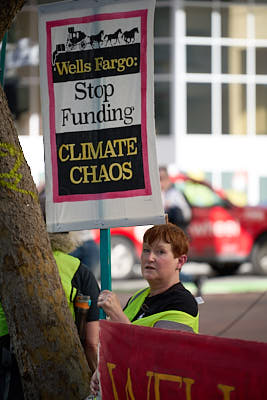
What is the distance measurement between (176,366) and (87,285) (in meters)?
1.33

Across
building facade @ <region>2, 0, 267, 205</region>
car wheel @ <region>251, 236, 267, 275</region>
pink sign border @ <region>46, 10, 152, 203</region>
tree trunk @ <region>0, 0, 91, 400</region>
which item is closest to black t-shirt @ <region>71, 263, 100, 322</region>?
tree trunk @ <region>0, 0, 91, 400</region>

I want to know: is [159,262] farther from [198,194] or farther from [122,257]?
[122,257]

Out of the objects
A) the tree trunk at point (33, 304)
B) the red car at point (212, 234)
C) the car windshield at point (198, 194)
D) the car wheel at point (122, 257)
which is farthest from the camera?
the car wheel at point (122, 257)

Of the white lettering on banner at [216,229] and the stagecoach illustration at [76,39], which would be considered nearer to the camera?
the stagecoach illustration at [76,39]

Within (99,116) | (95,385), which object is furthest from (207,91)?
(95,385)

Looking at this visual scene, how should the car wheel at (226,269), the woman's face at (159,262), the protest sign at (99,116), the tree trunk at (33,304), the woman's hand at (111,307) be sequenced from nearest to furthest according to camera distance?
1. the woman's hand at (111,307)
2. the woman's face at (159,262)
3. the protest sign at (99,116)
4. the tree trunk at (33,304)
5. the car wheel at (226,269)

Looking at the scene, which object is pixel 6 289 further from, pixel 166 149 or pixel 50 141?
pixel 166 149

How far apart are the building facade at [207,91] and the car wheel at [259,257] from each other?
36.1 feet

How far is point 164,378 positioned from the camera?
10.9ft

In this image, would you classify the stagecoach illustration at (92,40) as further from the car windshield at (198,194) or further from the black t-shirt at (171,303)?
the car windshield at (198,194)

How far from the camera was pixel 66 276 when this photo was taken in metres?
4.60

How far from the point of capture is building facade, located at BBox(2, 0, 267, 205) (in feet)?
86.8

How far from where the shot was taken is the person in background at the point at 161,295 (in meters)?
3.57

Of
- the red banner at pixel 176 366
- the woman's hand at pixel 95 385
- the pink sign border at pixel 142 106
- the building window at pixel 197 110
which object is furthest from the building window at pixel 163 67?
the red banner at pixel 176 366
